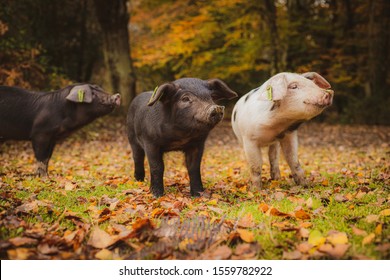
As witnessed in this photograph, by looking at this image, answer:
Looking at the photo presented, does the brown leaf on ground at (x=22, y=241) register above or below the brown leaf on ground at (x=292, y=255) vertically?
above

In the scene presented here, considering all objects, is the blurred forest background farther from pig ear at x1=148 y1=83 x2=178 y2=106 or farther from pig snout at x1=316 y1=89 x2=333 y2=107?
pig snout at x1=316 y1=89 x2=333 y2=107

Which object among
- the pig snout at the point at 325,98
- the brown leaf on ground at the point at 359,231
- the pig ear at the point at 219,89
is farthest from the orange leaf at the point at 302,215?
the pig ear at the point at 219,89

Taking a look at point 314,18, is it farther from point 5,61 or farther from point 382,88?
point 5,61

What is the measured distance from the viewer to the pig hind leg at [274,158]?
5324mm

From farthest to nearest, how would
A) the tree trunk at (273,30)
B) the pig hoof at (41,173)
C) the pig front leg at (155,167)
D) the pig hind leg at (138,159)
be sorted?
the tree trunk at (273,30) < the pig hoof at (41,173) < the pig hind leg at (138,159) < the pig front leg at (155,167)

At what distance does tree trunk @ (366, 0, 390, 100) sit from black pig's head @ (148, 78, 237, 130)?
14.5 metres

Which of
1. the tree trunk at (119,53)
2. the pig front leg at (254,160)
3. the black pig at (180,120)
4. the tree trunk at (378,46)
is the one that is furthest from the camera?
the tree trunk at (378,46)

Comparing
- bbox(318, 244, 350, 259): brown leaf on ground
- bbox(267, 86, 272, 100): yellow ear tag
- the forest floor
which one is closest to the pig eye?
bbox(267, 86, 272, 100): yellow ear tag

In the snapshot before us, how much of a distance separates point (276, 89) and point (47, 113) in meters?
3.63

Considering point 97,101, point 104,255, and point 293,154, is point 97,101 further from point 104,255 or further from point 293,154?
point 104,255

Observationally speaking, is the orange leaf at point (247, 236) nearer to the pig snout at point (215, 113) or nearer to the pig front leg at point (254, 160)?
the pig snout at point (215, 113)

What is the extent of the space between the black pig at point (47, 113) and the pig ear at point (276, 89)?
2.76 meters

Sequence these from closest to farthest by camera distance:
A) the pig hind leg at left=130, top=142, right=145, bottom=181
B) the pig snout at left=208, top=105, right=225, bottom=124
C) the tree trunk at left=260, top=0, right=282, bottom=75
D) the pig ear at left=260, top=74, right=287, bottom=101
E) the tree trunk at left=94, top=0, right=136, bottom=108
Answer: the pig snout at left=208, top=105, right=225, bottom=124, the pig ear at left=260, top=74, right=287, bottom=101, the pig hind leg at left=130, top=142, right=145, bottom=181, the tree trunk at left=94, top=0, right=136, bottom=108, the tree trunk at left=260, top=0, right=282, bottom=75

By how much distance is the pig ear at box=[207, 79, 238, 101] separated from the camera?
4.15 meters
